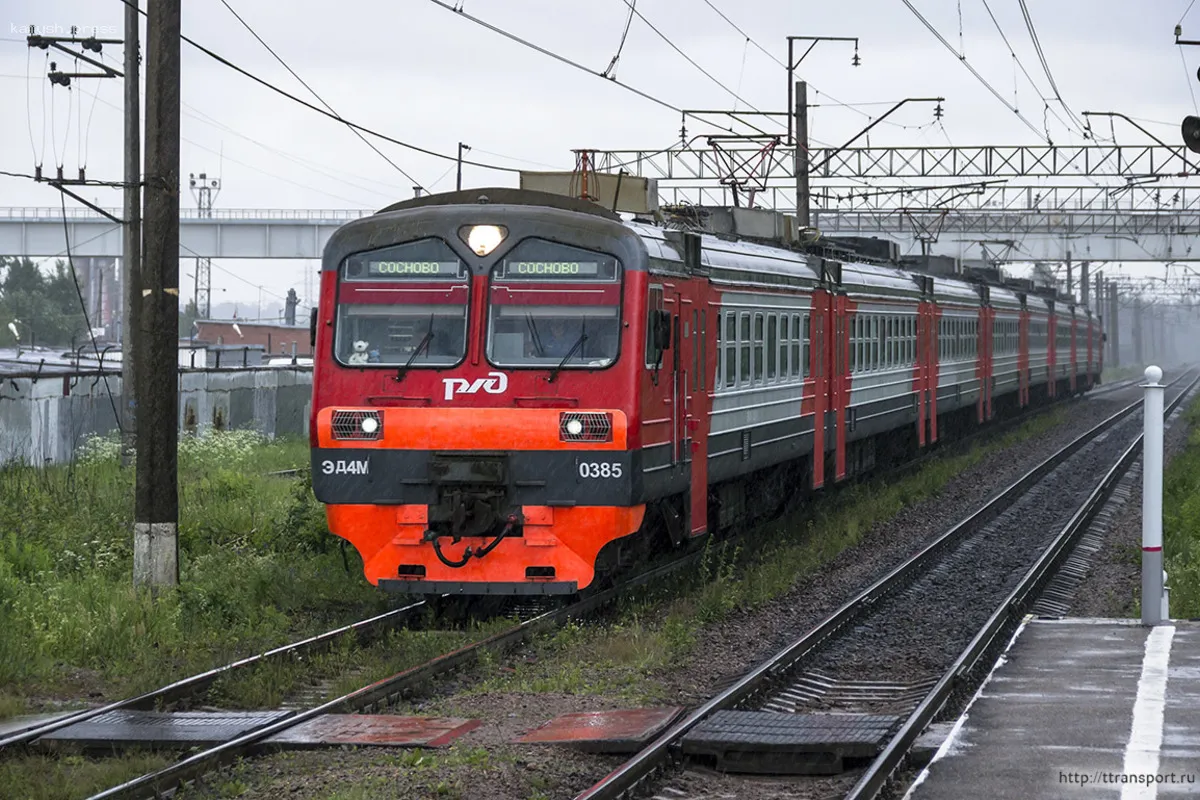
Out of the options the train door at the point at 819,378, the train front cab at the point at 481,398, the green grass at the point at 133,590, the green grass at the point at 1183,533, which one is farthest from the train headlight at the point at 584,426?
the train door at the point at 819,378

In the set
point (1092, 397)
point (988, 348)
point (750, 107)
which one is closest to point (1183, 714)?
point (750, 107)

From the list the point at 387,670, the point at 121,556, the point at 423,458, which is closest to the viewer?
the point at 387,670

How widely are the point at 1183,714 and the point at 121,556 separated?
956 centimetres

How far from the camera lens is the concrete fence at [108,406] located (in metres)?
23.9

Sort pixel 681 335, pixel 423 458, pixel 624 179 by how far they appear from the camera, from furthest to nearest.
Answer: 1. pixel 624 179
2. pixel 681 335
3. pixel 423 458

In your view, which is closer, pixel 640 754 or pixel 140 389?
pixel 640 754

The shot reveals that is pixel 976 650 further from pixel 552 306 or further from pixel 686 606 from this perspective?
pixel 552 306

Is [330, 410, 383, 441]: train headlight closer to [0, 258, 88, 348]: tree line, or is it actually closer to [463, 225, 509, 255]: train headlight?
[463, 225, 509, 255]: train headlight

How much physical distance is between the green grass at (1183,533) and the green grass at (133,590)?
6.24 meters

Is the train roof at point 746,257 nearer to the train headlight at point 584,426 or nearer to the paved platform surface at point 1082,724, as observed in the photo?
the train headlight at point 584,426

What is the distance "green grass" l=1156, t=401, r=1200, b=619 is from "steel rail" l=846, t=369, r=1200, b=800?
944 mm

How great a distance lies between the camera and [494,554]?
12125mm

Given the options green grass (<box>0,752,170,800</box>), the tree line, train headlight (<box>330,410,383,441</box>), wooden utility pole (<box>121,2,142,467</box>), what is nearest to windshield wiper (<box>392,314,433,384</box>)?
train headlight (<box>330,410,383,441</box>)

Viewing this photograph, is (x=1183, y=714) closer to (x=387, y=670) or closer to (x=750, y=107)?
(x=387, y=670)
